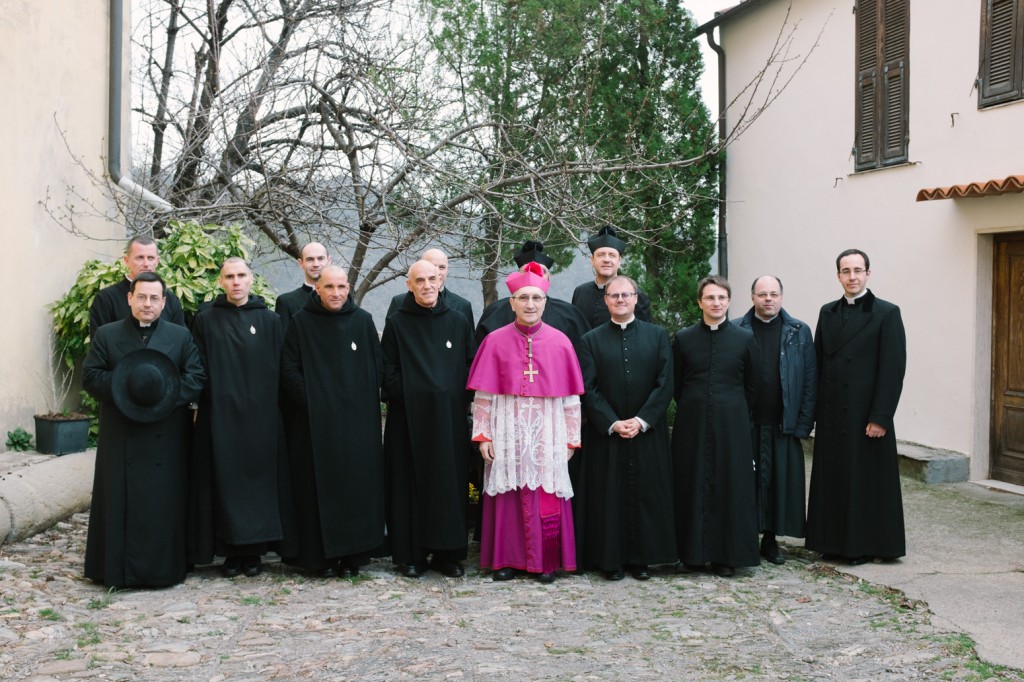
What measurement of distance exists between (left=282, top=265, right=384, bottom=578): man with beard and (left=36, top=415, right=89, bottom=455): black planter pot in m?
2.63

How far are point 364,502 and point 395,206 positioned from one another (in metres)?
4.16

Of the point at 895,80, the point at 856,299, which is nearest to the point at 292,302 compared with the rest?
the point at 856,299

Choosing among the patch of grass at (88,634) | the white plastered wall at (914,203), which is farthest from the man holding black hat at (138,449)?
the white plastered wall at (914,203)

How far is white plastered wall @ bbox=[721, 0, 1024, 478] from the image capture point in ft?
29.3

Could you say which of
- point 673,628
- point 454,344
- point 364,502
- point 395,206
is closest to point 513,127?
Answer: point 395,206

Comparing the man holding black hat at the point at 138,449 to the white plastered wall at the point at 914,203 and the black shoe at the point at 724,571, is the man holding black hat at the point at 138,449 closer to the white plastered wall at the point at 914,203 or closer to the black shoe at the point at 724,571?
the black shoe at the point at 724,571

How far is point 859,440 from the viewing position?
6.47 metres

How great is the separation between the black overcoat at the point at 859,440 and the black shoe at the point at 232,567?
3.38 meters

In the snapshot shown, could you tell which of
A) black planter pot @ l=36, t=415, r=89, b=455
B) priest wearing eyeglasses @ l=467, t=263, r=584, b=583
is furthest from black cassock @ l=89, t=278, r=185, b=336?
priest wearing eyeglasses @ l=467, t=263, r=584, b=583

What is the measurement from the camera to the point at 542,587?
19.3ft

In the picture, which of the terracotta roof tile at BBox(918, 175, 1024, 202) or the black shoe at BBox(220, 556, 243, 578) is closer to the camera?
the black shoe at BBox(220, 556, 243, 578)

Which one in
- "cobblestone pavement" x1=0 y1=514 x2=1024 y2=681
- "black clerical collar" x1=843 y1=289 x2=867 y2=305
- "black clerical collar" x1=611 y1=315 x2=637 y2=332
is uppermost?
"black clerical collar" x1=843 y1=289 x2=867 y2=305

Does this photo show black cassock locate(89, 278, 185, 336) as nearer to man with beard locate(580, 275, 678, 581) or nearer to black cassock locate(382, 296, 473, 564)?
black cassock locate(382, 296, 473, 564)

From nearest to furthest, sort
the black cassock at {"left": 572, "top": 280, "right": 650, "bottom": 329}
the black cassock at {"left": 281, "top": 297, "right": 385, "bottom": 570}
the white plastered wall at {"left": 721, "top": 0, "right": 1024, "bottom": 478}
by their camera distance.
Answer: the black cassock at {"left": 281, "top": 297, "right": 385, "bottom": 570} < the black cassock at {"left": 572, "top": 280, "right": 650, "bottom": 329} < the white plastered wall at {"left": 721, "top": 0, "right": 1024, "bottom": 478}
